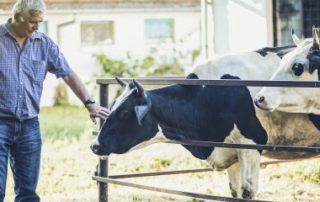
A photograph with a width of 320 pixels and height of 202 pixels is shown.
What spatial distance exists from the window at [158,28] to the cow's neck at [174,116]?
20586 mm

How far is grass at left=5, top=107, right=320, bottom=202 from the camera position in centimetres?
965

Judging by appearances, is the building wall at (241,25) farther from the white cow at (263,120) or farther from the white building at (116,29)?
the white building at (116,29)

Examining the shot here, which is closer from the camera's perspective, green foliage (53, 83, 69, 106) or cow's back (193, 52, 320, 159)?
cow's back (193, 52, 320, 159)

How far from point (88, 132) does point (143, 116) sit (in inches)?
350

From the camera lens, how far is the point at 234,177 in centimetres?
760

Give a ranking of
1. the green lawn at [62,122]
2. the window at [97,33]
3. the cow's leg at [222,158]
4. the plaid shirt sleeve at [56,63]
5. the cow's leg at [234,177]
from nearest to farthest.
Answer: the plaid shirt sleeve at [56,63] → the cow's leg at [222,158] → the cow's leg at [234,177] → the green lawn at [62,122] → the window at [97,33]

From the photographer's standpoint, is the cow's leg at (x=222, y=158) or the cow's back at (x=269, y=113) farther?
the cow's leg at (x=222, y=158)

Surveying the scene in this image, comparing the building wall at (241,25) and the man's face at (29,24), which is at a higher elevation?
the building wall at (241,25)

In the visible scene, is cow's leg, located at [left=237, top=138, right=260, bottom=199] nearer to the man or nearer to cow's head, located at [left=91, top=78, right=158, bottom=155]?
cow's head, located at [left=91, top=78, right=158, bottom=155]

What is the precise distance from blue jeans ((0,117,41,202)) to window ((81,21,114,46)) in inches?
837

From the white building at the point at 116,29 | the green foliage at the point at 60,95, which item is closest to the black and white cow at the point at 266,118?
the white building at the point at 116,29

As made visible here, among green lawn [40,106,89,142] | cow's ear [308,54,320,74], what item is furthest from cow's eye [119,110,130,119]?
green lawn [40,106,89,142]

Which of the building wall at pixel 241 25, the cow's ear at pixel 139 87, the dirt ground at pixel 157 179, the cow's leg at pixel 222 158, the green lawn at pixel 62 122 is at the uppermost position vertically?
the building wall at pixel 241 25

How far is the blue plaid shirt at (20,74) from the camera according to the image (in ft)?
20.2
